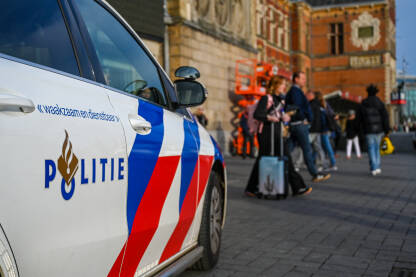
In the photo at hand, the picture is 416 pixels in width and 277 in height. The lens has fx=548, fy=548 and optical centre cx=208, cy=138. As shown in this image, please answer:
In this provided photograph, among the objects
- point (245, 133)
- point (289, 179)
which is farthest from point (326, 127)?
point (245, 133)

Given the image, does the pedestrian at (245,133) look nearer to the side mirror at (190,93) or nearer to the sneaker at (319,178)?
the sneaker at (319,178)

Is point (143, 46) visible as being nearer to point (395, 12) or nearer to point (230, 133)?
point (230, 133)

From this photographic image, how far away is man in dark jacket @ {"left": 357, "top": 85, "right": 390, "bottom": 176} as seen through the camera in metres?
11.5

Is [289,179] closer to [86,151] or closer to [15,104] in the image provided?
[86,151]

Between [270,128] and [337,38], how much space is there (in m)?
40.0

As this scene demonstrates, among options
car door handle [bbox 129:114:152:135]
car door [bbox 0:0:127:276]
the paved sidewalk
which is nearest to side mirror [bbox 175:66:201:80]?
car door handle [bbox 129:114:152:135]

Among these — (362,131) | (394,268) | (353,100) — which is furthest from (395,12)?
(394,268)

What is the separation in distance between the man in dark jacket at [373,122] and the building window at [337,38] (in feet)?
117

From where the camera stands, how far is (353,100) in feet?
121

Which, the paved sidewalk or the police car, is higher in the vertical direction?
the police car

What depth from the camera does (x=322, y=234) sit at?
5457 mm

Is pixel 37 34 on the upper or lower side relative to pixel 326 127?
upper

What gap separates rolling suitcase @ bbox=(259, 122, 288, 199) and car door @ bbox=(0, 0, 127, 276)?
5.78 m

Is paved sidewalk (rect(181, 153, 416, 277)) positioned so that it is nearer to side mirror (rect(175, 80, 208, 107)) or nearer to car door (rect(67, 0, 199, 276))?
car door (rect(67, 0, 199, 276))
